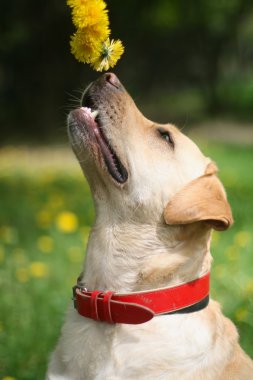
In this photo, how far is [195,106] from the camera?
25.2m

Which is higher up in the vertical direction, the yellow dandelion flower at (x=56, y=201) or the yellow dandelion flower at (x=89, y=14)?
the yellow dandelion flower at (x=56, y=201)

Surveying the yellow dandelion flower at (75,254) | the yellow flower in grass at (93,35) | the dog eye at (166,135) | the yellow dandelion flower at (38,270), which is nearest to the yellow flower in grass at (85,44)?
the yellow flower in grass at (93,35)

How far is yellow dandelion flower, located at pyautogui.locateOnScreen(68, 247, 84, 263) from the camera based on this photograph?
6539mm

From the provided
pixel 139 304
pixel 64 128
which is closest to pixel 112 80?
pixel 64 128

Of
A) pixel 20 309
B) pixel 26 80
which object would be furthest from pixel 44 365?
pixel 26 80

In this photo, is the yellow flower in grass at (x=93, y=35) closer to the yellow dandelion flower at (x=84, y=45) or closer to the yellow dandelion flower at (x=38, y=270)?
the yellow dandelion flower at (x=84, y=45)

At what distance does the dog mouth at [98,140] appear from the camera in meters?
3.74

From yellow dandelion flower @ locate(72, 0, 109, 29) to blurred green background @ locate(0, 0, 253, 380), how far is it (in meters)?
2.14

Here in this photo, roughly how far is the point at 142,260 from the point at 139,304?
256 mm

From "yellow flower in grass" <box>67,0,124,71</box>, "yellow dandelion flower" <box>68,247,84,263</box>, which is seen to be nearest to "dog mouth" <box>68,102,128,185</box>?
"yellow flower in grass" <box>67,0,124,71</box>

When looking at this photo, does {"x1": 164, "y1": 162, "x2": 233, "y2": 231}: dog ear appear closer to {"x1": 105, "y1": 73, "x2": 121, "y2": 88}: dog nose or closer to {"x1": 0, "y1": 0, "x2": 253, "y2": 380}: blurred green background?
{"x1": 105, "y1": 73, "x2": 121, "y2": 88}: dog nose

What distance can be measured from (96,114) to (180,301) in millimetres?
1109

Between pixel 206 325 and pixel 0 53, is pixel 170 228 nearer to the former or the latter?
pixel 206 325

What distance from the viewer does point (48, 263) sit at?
6.49 metres
